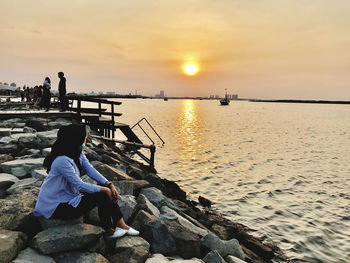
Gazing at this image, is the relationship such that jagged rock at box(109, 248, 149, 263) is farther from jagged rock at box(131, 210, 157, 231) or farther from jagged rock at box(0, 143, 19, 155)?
jagged rock at box(0, 143, 19, 155)

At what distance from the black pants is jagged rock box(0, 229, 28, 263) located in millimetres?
451

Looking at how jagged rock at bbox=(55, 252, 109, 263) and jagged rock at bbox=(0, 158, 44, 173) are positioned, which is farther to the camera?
jagged rock at bbox=(0, 158, 44, 173)

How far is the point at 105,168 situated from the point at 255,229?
5.36 meters

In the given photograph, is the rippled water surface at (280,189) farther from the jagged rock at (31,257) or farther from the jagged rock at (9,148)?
the jagged rock at (9,148)

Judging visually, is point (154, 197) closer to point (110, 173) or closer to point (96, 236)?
point (110, 173)

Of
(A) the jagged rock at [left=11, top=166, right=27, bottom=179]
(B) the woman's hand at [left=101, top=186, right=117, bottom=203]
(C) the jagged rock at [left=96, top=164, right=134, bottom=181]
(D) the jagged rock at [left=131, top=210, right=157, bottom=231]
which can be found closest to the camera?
(B) the woman's hand at [left=101, top=186, right=117, bottom=203]

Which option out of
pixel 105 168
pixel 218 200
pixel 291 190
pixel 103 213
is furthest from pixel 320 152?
pixel 103 213

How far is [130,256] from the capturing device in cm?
356

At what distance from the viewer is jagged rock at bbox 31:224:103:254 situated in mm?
3254

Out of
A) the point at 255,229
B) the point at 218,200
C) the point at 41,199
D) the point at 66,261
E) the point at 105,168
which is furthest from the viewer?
the point at 218,200

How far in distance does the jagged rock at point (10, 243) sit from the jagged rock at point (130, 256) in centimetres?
120

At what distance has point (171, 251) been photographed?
4191 millimetres

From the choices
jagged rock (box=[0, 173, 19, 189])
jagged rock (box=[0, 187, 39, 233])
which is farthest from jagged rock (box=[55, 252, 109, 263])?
jagged rock (box=[0, 173, 19, 189])

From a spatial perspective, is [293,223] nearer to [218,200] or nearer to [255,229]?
[255,229]
